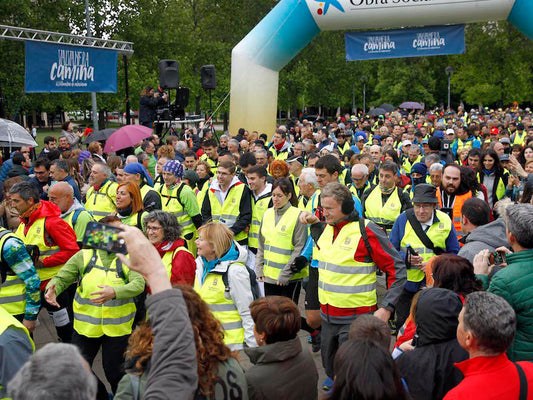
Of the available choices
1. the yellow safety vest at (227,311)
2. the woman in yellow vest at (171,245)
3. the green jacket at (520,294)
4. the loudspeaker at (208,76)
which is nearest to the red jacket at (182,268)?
the woman in yellow vest at (171,245)

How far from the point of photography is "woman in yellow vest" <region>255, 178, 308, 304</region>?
5.61 m

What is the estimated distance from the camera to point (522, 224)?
346cm

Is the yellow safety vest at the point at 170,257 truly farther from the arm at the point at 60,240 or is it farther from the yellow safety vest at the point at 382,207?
the yellow safety vest at the point at 382,207

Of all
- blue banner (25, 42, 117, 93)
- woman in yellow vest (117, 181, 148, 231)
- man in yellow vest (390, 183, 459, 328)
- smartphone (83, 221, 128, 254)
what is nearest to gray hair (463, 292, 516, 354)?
smartphone (83, 221, 128, 254)

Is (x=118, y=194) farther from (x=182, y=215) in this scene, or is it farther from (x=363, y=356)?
(x=363, y=356)

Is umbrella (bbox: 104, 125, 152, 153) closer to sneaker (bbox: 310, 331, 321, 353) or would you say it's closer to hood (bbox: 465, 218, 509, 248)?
sneaker (bbox: 310, 331, 321, 353)

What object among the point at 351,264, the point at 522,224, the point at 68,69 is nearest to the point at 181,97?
the point at 68,69

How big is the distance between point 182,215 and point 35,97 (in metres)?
19.6

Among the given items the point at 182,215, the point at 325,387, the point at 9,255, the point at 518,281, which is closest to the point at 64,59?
the point at 182,215

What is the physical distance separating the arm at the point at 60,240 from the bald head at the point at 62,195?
0.39m

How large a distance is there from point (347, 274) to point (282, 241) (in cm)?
134

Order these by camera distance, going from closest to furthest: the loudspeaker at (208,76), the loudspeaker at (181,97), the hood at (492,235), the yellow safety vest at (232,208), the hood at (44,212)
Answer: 1. the hood at (492,235)
2. the hood at (44,212)
3. the yellow safety vest at (232,208)
4. the loudspeaker at (181,97)
5. the loudspeaker at (208,76)

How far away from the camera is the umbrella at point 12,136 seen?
10310 mm

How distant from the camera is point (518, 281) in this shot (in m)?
3.32
